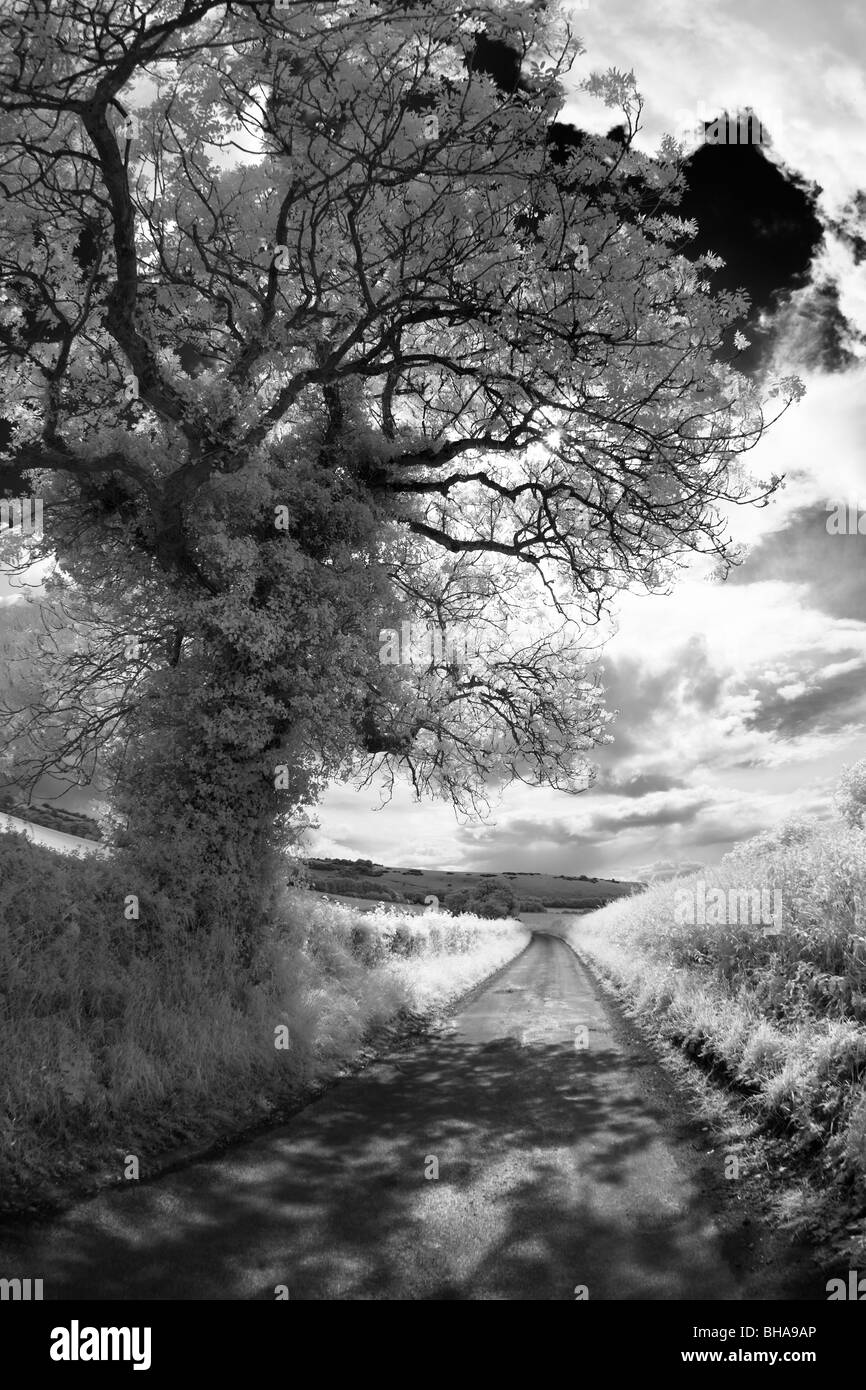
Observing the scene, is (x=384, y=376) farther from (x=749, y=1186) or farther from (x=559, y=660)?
(x=749, y=1186)

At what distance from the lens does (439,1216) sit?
18.9 feet

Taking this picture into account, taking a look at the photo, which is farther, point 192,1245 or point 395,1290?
point 192,1245

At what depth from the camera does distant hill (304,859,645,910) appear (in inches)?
2080

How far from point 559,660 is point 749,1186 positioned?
1319 cm

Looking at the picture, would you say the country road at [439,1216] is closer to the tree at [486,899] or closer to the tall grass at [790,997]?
the tall grass at [790,997]

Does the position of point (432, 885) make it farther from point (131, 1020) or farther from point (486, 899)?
point (131, 1020)

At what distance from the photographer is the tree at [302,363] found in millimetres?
8789

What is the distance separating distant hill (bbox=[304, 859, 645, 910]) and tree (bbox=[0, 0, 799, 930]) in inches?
162

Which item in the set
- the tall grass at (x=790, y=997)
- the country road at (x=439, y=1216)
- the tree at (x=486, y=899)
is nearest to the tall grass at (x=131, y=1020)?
the country road at (x=439, y=1216)

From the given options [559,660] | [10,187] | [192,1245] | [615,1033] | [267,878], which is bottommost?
[615,1033]

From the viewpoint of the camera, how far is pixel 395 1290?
15.6 feet

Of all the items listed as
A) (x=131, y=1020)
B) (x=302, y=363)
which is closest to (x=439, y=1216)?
(x=131, y=1020)

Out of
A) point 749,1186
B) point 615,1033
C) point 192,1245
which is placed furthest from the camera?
point 615,1033
